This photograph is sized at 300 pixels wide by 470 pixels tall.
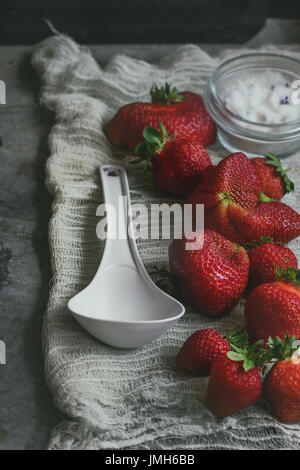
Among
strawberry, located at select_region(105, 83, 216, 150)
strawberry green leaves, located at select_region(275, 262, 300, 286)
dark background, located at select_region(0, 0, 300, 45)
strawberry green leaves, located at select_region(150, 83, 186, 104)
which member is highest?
dark background, located at select_region(0, 0, 300, 45)

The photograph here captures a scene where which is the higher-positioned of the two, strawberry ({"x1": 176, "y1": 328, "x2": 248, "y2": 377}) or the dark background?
the dark background

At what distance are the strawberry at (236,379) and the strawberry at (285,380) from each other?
22 mm

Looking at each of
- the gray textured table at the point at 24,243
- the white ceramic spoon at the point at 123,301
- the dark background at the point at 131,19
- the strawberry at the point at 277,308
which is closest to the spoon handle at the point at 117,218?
the white ceramic spoon at the point at 123,301

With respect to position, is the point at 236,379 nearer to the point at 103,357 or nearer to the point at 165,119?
the point at 103,357

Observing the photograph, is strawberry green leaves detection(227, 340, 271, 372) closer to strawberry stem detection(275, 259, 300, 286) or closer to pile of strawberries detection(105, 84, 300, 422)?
pile of strawberries detection(105, 84, 300, 422)

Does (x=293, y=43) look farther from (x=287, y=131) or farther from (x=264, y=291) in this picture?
(x=264, y=291)

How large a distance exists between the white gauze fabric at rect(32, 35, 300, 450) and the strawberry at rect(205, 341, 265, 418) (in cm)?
4

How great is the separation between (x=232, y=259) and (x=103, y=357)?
243 mm

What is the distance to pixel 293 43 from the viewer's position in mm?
1697

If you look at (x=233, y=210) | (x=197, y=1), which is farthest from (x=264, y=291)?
(x=197, y=1)

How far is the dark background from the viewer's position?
63.7 inches

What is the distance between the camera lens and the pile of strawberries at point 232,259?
86 cm

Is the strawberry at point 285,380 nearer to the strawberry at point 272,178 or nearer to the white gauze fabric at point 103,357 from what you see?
the white gauze fabric at point 103,357

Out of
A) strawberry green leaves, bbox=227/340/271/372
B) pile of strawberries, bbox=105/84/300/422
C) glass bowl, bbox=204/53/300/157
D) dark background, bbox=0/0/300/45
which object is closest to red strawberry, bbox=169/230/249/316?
pile of strawberries, bbox=105/84/300/422
